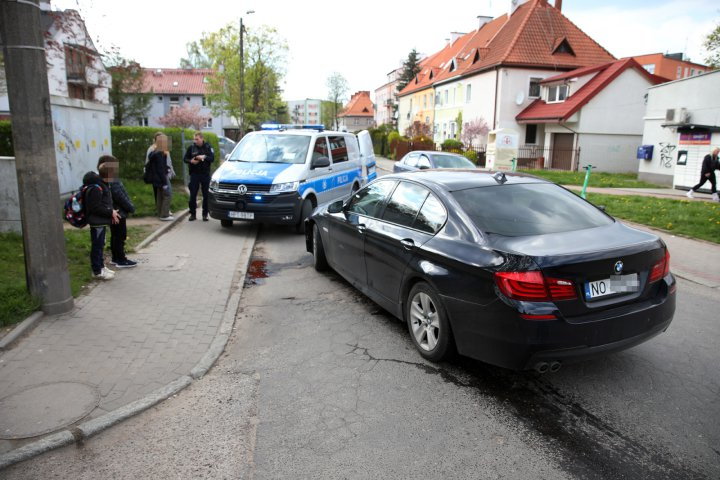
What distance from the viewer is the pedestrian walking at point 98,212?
20.8 ft

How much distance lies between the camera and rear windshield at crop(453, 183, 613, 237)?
4191 millimetres

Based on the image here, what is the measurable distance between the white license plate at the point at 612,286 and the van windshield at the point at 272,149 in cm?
774

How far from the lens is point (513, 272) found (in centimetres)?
359

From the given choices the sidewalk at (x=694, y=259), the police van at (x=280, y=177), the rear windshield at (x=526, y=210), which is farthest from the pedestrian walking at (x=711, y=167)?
the rear windshield at (x=526, y=210)

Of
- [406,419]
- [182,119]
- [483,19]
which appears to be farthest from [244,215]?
[182,119]

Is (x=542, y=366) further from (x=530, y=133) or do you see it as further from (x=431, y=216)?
(x=530, y=133)

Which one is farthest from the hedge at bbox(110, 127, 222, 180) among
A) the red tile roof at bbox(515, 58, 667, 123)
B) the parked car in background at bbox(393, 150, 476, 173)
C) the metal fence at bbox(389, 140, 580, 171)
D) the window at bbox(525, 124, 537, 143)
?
the window at bbox(525, 124, 537, 143)

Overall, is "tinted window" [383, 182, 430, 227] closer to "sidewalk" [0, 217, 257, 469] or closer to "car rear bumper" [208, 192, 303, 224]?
"sidewalk" [0, 217, 257, 469]

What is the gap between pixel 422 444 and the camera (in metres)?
3.30

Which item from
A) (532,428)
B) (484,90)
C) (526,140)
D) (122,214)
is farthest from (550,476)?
(484,90)

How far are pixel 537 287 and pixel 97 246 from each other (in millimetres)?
5431

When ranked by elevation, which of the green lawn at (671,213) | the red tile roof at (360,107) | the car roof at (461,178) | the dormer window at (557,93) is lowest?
the green lawn at (671,213)

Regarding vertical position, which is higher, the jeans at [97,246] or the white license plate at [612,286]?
the white license plate at [612,286]

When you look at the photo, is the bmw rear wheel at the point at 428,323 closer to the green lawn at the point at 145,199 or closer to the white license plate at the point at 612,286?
the white license plate at the point at 612,286
